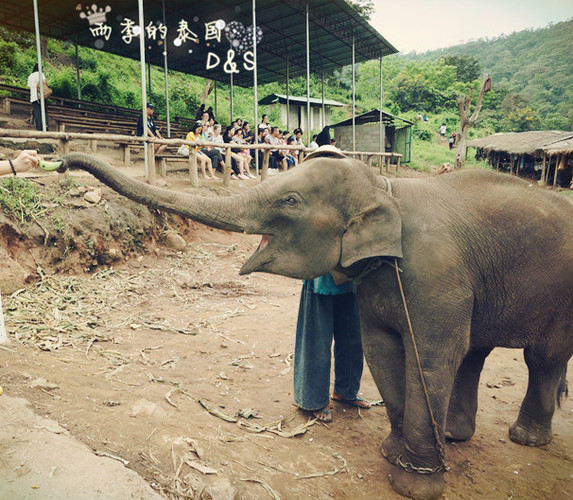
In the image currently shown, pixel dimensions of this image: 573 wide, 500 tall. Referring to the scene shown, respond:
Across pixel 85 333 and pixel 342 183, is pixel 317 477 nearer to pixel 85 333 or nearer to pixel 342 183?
pixel 342 183

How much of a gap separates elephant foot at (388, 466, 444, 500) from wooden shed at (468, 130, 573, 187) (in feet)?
60.4

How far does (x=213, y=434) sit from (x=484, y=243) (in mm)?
2145

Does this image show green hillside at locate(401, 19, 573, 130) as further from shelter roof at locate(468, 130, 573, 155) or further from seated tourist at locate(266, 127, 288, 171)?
seated tourist at locate(266, 127, 288, 171)

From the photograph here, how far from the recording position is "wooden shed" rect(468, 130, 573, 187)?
61.8ft

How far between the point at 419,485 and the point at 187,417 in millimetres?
1607

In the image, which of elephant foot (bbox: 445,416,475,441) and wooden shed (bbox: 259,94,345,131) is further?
wooden shed (bbox: 259,94,345,131)

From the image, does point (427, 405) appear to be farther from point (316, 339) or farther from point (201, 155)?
point (201, 155)

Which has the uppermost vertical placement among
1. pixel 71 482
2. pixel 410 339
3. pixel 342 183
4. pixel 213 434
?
pixel 342 183

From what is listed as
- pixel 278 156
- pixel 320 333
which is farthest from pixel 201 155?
pixel 320 333

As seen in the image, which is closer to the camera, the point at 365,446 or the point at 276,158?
the point at 365,446

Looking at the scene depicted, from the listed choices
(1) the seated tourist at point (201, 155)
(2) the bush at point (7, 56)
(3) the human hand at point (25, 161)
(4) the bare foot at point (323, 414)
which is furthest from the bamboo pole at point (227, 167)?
(2) the bush at point (7, 56)

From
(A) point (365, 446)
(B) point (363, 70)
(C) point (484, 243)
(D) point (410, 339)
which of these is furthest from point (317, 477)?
(B) point (363, 70)

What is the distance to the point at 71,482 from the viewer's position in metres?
2.07

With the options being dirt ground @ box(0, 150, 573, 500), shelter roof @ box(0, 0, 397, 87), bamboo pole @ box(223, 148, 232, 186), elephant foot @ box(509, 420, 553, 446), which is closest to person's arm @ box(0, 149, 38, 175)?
dirt ground @ box(0, 150, 573, 500)
